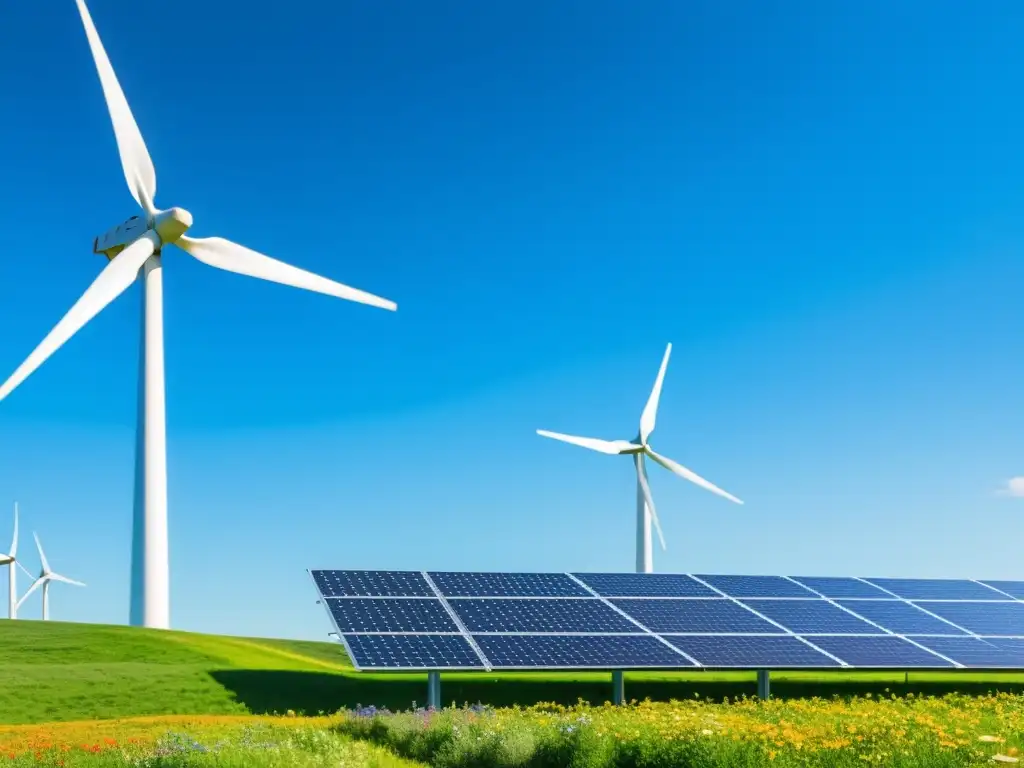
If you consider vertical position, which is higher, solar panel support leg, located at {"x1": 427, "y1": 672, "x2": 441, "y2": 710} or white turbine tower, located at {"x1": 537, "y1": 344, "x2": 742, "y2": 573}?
white turbine tower, located at {"x1": 537, "y1": 344, "x2": 742, "y2": 573}

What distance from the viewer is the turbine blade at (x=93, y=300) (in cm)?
3684

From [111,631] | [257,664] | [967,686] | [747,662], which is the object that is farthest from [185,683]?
[967,686]

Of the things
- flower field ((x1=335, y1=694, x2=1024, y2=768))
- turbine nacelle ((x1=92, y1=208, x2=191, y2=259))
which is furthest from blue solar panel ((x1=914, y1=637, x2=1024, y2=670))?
turbine nacelle ((x1=92, y1=208, x2=191, y2=259))

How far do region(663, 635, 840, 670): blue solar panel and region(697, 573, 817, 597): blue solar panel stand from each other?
5.27 meters

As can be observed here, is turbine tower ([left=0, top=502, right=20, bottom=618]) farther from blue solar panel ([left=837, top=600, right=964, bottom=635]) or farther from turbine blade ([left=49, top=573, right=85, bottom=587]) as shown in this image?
blue solar panel ([left=837, top=600, right=964, bottom=635])

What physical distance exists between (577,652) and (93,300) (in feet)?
79.9

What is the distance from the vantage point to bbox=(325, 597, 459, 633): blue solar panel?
27.7 meters

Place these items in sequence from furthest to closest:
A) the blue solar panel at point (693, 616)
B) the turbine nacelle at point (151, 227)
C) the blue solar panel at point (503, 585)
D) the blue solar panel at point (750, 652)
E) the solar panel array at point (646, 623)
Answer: the turbine nacelle at point (151, 227)
the blue solar panel at point (503, 585)
the blue solar panel at point (693, 616)
the blue solar panel at point (750, 652)
the solar panel array at point (646, 623)

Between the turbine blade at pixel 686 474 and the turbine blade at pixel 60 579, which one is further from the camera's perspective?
the turbine blade at pixel 60 579

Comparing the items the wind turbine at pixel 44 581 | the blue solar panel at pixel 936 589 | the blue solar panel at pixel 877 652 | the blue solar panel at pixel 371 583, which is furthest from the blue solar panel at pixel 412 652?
the wind turbine at pixel 44 581

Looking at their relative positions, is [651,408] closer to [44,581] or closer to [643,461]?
[643,461]

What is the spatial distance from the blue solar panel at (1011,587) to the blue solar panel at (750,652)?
15.7 meters

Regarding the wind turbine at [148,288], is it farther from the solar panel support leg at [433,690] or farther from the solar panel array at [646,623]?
the solar panel support leg at [433,690]

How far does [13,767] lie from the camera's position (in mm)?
19562
